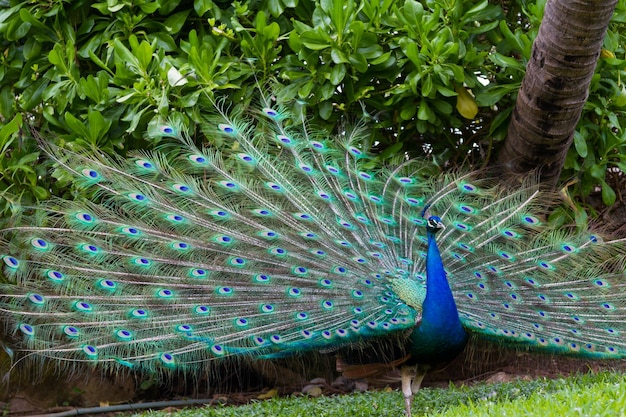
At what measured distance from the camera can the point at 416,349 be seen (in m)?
4.62

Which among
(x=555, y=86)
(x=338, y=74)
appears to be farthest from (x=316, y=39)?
(x=555, y=86)

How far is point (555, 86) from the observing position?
4.57 meters

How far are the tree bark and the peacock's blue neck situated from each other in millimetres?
915

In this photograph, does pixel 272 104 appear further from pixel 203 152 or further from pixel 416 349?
pixel 416 349

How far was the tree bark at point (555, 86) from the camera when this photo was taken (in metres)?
4.28

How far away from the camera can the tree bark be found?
14.0 ft

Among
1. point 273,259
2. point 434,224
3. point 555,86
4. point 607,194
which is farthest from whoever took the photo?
point 607,194

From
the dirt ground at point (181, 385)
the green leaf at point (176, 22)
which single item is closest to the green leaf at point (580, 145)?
the dirt ground at point (181, 385)

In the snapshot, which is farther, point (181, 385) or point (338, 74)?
point (181, 385)

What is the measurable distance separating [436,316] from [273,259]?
1.02 meters

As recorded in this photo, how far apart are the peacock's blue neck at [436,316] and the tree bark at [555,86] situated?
36.0 inches

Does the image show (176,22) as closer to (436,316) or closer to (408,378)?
(436,316)

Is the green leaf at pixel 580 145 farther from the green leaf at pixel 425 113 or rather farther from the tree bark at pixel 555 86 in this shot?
the green leaf at pixel 425 113

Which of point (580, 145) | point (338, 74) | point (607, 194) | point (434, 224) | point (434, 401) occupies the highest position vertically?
point (338, 74)
